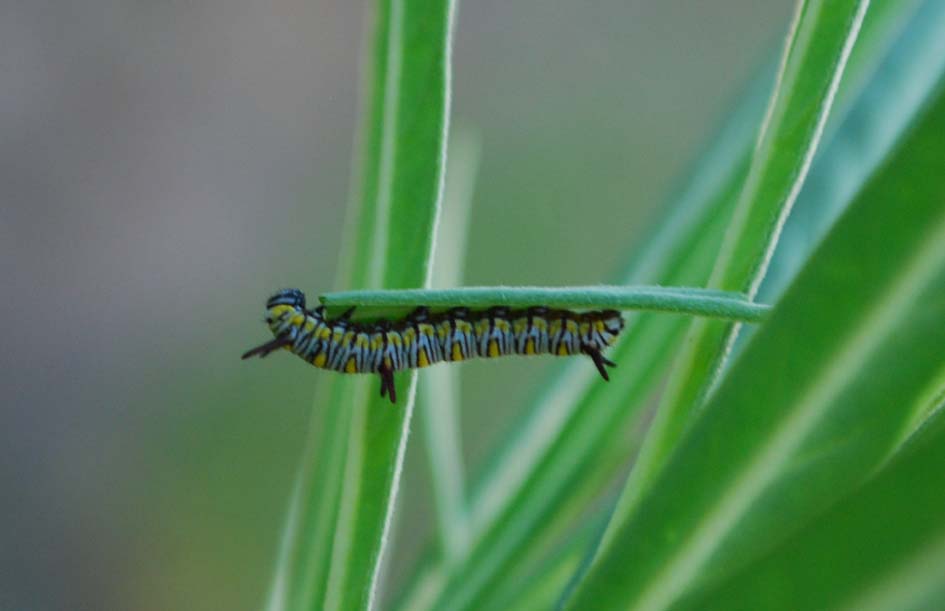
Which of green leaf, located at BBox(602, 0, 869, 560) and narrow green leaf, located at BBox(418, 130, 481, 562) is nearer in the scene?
green leaf, located at BBox(602, 0, 869, 560)

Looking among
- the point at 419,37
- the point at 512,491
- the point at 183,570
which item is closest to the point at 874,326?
the point at 419,37

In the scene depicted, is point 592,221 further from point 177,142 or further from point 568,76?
point 177,142

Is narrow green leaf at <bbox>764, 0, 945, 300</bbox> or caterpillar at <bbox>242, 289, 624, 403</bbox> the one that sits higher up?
narrow green leaf at <bbox>764, 0, 945, 300</bbox>

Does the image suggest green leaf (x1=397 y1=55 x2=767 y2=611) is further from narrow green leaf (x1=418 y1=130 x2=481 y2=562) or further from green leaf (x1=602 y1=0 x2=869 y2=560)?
green leaf (x1=602 y1=0 x2=869 y2=560)

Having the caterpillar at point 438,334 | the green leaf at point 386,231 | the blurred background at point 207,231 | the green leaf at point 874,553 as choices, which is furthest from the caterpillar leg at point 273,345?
the blurred background at point 207,231

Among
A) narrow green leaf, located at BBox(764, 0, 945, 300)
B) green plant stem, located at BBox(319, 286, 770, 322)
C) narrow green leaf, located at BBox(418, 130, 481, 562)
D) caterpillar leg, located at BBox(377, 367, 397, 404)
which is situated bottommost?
narrow green leaf, located at BBox(418, 130, 481, 562)

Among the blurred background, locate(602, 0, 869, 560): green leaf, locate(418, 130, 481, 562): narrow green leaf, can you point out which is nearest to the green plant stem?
locate(602, 0, 869, 560): green leaf

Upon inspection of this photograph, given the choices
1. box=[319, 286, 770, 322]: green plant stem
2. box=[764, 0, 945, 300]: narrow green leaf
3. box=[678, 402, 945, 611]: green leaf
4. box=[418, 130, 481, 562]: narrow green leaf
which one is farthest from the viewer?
box=[418, 130, 481, 562]: narrow green leaf

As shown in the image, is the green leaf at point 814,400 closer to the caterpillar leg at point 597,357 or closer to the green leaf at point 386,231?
the green leaf at point 386,231
